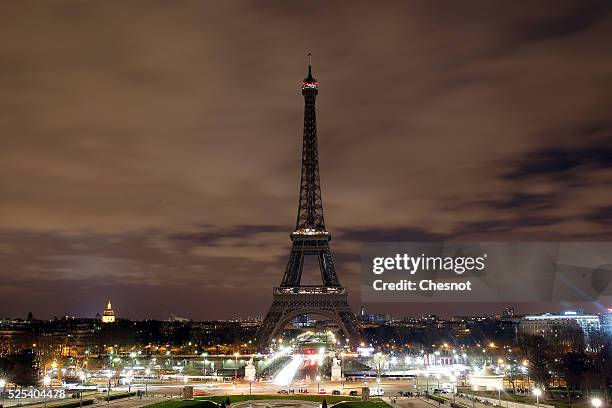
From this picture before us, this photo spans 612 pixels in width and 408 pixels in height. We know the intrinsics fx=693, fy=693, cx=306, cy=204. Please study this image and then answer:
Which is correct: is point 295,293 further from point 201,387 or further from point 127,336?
point 127,336

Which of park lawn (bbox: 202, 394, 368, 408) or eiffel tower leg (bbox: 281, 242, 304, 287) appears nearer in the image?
park lawn (bbox: 202, 394, 368, 408)

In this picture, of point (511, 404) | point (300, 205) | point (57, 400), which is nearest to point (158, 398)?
point (57, 400)

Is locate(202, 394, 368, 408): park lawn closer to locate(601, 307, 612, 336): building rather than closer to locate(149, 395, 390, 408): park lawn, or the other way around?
locate(149, 395, 390, 408): park lawn

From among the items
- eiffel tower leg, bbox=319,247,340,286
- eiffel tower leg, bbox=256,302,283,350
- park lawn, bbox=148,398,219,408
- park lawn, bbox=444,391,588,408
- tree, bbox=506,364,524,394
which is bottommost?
park lawn, bbox=444,391,588,408

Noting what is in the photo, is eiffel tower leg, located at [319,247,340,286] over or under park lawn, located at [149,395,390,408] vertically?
over

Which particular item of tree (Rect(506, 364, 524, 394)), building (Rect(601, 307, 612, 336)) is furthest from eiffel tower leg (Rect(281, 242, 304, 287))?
building (Rect(601, 307, 612, 336))

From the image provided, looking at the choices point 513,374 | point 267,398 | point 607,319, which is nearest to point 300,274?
point 513,374

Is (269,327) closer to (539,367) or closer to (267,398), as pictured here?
(539,367)

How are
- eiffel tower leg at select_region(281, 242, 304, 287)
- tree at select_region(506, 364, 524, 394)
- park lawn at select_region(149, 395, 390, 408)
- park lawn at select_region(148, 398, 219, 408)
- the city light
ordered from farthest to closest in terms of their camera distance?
eiffel tower leg at select_region(281, 242, 304, 287), the city light, tree at select_region(506, 364, 524, 394), park lawn at select_region(149, 395, 390, 408), park lawn at select_region(148, 398, 219, 408)
